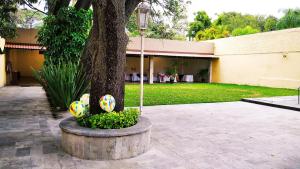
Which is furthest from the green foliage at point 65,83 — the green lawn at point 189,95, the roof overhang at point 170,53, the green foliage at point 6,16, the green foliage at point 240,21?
the green foliage at point 240,21

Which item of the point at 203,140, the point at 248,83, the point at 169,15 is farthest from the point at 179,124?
the point at 248,83

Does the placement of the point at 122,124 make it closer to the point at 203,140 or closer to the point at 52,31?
the point at 203,140

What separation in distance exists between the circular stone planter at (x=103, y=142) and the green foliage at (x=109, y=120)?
115 mm

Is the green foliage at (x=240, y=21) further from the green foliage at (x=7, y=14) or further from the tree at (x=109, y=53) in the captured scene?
the tree at (x=109, y=53)

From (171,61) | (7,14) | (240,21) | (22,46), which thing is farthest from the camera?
(240,21)


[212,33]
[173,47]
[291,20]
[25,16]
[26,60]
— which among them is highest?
[291,20]

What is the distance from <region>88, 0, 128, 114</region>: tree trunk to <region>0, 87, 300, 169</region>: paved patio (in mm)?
1108

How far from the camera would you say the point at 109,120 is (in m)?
4.05

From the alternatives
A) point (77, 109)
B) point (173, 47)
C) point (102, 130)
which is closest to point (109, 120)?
point (102, 130)

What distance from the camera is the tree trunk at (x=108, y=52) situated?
421cm

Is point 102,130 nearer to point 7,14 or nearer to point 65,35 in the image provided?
point 65,35

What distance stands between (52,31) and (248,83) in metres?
15.5

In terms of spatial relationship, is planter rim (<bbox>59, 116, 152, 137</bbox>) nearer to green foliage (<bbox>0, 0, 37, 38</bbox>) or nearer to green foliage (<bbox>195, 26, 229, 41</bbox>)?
green foliage (<bbox>0, 0, 37, 38</bbox>)

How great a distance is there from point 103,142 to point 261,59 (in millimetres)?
17494
